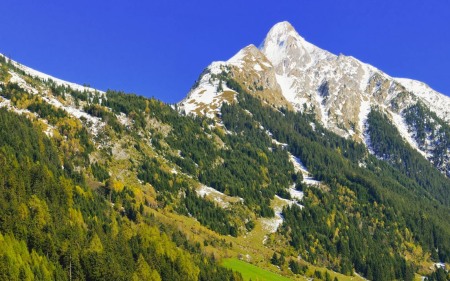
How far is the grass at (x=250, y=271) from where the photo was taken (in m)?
168

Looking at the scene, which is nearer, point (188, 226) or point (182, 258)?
point (182, 258)

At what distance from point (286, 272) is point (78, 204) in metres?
84.0

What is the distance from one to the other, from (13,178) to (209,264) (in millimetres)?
62907

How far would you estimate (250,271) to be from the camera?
174m

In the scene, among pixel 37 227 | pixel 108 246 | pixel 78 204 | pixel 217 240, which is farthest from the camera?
pixel 217 240

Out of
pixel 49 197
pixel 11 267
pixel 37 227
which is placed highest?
pixel 49 197

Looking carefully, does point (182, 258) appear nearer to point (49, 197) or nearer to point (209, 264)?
point (209, 264)

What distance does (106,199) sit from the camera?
18450 centimetres

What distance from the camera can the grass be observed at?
16775cm

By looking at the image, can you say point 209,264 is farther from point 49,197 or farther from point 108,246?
point 49,197

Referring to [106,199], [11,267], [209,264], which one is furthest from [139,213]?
[11,267]

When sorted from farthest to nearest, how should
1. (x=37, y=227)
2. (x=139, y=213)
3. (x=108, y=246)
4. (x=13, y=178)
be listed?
(x=139, y=213) → (x=13, y=178) → (x=108, y=246) → (x=37, y=227)

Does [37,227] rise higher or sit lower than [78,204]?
lower

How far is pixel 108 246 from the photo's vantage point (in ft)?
424
